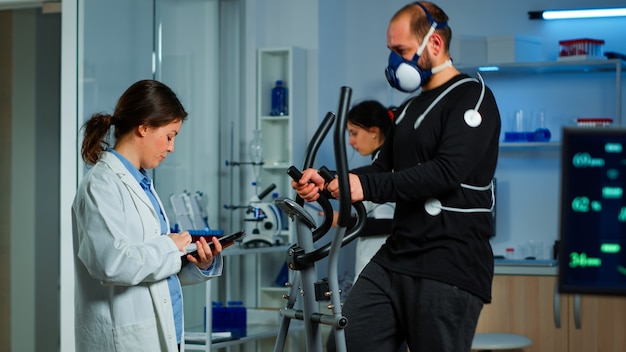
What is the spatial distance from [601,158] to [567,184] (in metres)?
0.06

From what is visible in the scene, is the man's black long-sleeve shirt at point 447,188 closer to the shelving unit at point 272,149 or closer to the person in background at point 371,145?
the person in background at point 371,145

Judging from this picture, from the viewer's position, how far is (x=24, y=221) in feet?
19.9

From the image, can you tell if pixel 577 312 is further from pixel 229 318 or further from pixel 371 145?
pixel 229 318

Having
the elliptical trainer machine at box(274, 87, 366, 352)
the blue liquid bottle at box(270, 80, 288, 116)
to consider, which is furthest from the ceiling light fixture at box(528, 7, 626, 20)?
the elliptical trainer machine at box(274, 87, 366, 352)

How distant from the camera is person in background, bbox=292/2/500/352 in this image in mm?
2270

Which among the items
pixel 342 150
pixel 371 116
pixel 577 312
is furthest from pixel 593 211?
pixel 577 312

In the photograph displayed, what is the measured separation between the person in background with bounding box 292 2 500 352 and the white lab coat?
0.42m

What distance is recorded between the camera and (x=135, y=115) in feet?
8.10

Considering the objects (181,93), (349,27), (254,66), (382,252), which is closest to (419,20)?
(382,252)

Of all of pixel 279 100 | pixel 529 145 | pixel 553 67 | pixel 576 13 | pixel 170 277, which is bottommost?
pixel 170 277

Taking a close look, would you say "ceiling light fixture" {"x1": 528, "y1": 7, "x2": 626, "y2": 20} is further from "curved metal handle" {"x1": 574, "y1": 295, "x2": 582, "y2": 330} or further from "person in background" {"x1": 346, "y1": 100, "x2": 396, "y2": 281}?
"person in background" {"x1": 346, "y1": 100, "x2": 396, "y2": 281}

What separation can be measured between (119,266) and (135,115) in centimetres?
43

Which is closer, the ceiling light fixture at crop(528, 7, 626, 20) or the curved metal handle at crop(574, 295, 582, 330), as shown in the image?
the curved metal handle at crop(574, 295, 582, 330)

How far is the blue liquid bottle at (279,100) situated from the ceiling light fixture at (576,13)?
64.7 inches
